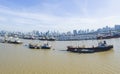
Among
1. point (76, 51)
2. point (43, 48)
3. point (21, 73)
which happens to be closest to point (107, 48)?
point (76, 51)

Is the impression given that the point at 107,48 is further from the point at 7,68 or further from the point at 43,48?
the point at 7,68

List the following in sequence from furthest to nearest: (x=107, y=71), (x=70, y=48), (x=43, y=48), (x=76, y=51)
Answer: (x=43, y=48) → (x=70, y=48) → (x=76, y=51) → (x=107, y=71)

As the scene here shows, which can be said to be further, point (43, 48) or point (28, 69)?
point (43, 48)

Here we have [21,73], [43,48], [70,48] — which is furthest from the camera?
[43,48]

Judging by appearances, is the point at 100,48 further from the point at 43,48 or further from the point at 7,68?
the point at 7,68

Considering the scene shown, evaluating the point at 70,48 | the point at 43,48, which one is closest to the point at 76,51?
the point at 70,48

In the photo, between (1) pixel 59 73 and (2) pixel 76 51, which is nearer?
(1) pixel 59 73

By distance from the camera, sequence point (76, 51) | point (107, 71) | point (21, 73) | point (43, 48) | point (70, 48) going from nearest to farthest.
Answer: point (21, 73) < point (107, 71) < point (76, 51) < point (70, 48) < point (43, 48)

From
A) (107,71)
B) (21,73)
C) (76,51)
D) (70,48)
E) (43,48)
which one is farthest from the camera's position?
(43,48)
